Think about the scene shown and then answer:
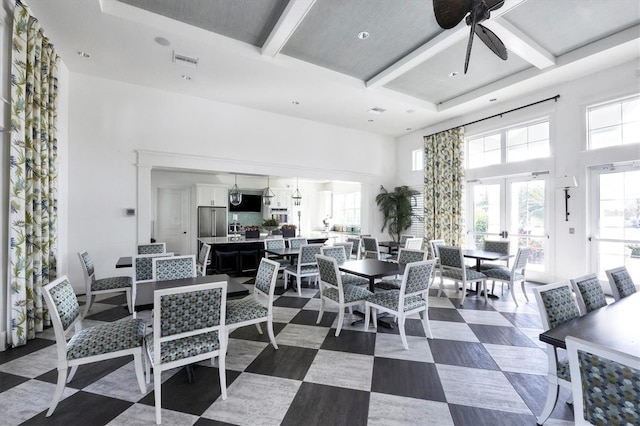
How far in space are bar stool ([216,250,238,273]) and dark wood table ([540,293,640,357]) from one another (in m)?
5.66

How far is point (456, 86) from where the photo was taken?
570cm

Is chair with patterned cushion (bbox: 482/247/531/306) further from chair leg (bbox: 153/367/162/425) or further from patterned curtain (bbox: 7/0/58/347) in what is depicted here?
patterned curtain (bbox: 7/0/58/347)

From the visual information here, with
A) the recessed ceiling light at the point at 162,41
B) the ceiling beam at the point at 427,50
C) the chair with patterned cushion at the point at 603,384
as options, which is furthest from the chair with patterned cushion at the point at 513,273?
the recessed ceiling light at the point at 162,41

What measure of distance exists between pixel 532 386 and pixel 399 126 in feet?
21.6

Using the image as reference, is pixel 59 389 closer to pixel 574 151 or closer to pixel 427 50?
pixel 427 50

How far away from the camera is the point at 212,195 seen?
8578 mm

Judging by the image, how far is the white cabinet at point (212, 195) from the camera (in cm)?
836

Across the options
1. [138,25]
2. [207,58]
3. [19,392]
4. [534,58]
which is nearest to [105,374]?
[19,392]

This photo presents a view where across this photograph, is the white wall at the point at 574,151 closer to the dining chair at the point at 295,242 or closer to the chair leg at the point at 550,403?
the chair leg at the point at 550,403

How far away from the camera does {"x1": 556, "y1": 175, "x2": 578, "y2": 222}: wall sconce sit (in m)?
4.95

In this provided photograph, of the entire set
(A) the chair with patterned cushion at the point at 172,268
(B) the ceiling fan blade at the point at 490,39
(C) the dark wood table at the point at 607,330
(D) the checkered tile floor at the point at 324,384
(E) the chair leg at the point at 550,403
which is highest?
(B) the ceiling fan blade at the point at 490,39

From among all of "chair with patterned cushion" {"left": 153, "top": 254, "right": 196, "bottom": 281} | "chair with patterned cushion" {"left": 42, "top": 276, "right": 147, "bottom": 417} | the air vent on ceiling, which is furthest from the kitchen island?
"chair with patterned cushion" {"left": 42, "top": 276, "right": 147, "bottom": 417}

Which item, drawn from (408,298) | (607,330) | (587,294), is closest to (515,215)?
(587,294)

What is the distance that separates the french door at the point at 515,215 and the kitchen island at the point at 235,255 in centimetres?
518
